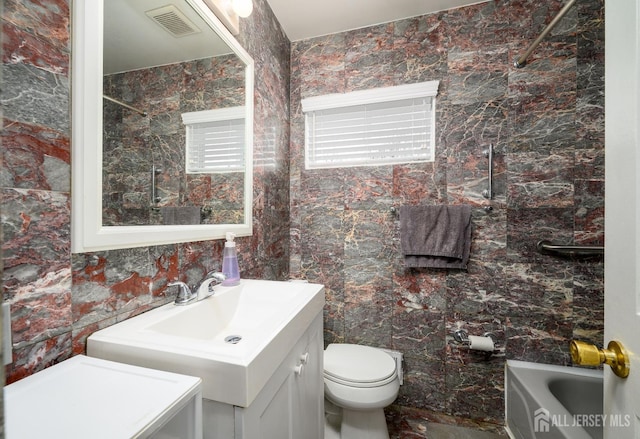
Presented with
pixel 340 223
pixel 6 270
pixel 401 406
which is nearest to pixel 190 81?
pixel 6 270

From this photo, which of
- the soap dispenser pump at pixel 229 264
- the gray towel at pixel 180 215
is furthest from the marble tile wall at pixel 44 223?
the soap dispenser pump at pixel 229 264

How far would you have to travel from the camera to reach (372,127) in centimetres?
185

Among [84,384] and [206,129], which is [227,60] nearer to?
[206,129]

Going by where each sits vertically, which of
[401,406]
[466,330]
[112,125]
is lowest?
[401,406]

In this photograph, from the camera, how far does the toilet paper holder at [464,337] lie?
1.61 m

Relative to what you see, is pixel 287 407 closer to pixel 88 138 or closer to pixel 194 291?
pixel 194 291

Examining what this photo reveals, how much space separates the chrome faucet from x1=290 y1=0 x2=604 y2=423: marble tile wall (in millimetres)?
945

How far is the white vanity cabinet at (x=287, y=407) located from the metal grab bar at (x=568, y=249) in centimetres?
133

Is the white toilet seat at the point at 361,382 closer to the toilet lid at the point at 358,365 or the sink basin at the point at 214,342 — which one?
the toilet lid at the point at 358,365

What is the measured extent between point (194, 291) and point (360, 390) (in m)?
0.92

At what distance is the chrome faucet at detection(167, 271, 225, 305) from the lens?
0.95 meters

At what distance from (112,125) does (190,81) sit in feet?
1.37

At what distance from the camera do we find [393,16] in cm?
173

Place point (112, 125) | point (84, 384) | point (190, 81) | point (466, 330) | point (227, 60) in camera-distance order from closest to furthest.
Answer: point (84, 384), point (112, 125), point (190, 81), point (227, 60), point (466, 330)
